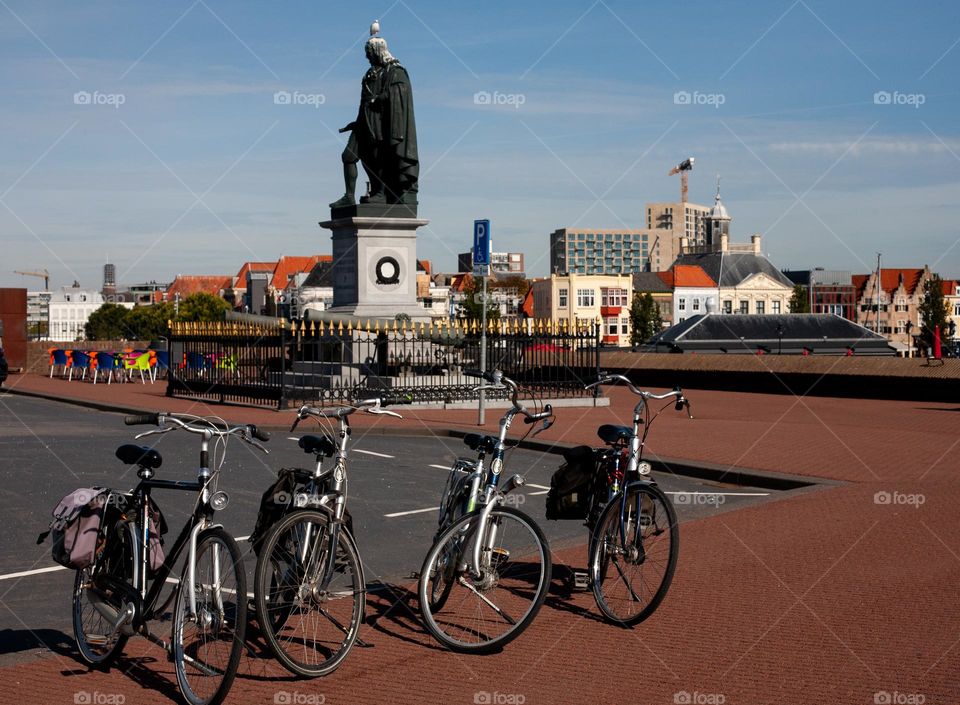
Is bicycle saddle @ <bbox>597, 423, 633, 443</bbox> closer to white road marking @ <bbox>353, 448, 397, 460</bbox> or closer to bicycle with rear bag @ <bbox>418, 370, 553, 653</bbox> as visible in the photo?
bicycle with rear bag @ <bbox>418, 370, 553, 653</bbox>

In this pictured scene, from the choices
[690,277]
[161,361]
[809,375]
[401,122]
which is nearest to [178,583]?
[401,122]

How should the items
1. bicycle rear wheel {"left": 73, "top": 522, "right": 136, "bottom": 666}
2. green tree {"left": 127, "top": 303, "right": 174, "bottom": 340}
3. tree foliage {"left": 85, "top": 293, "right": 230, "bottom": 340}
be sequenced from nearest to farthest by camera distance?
bicycle rear wheel {"left": 73, "top": 522, "right": 136, "bottom": 666} < tree foliage {"left": 85, "top": 293, "right": 230, "bottom": 340} < green tree {"left": 127, "top": 303, "right": 174, "bottom": 340}

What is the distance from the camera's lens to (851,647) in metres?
5.98

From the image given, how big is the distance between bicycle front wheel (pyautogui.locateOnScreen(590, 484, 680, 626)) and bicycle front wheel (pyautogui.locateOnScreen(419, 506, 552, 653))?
478 mm

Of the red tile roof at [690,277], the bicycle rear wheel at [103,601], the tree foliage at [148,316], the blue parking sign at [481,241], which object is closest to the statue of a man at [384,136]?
the blue parking sign at [481,241]

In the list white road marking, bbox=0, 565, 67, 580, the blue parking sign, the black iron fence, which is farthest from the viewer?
the black iron fence

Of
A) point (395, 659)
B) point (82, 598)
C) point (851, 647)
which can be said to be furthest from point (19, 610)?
point (851, 647)

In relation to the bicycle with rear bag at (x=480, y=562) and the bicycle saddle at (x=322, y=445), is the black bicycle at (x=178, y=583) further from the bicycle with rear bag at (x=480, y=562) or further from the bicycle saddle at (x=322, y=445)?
the bicycle with rear bag at (x=480, y=562)

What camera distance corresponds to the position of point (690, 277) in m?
177

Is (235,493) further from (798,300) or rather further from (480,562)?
(798,300)

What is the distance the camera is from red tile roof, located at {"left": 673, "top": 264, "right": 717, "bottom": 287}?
175 m

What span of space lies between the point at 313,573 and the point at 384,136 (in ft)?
74.2

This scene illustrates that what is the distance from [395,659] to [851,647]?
232 cm

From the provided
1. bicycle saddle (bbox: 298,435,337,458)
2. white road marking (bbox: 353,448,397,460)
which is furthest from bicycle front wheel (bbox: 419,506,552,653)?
white road marking (bbox: 353,448,397,460)
